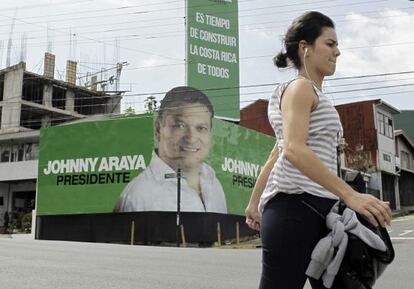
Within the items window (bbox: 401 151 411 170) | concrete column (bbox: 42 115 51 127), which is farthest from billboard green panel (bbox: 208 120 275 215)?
concrete column (bbox: 42 115 51 127)

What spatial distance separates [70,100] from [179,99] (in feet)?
109

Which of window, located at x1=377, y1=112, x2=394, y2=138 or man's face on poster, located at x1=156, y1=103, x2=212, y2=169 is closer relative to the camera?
man's face on poster, located at x1=156, y1=103, x2=212, y2=169

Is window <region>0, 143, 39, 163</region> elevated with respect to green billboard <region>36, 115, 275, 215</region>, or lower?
elevated

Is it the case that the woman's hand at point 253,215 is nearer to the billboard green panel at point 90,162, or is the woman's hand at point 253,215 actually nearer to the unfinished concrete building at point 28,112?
the billboard green panel at point 90,162

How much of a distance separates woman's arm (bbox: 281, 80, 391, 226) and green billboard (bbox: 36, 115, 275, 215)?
23501mm

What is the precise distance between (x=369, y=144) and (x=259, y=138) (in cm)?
1480

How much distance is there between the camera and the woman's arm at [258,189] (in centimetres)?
262

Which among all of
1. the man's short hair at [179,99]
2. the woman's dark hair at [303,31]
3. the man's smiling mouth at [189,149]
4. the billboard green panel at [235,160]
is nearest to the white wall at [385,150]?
the billboard green panel at [235,160]

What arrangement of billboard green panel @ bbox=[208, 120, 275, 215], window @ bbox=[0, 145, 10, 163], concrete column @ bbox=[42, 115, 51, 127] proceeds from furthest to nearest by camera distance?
concrete column @ bbox=[42, 115, 51, 127], window @ bbox=[0, 145, 10, 163], billboard green panel @ bbox=[208, 120, 275, 215]

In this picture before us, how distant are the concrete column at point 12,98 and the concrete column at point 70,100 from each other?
5933mm

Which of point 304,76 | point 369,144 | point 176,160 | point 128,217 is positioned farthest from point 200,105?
point 304,76

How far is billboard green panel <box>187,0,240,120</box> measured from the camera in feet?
116

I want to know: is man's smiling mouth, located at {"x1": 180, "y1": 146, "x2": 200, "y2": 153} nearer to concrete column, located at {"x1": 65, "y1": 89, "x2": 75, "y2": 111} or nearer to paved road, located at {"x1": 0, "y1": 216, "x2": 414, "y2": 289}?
paved road, located at {"x1": 0, "y1": 216, "x2": 414, "y2": 289}

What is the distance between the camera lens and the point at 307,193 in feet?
7.59
